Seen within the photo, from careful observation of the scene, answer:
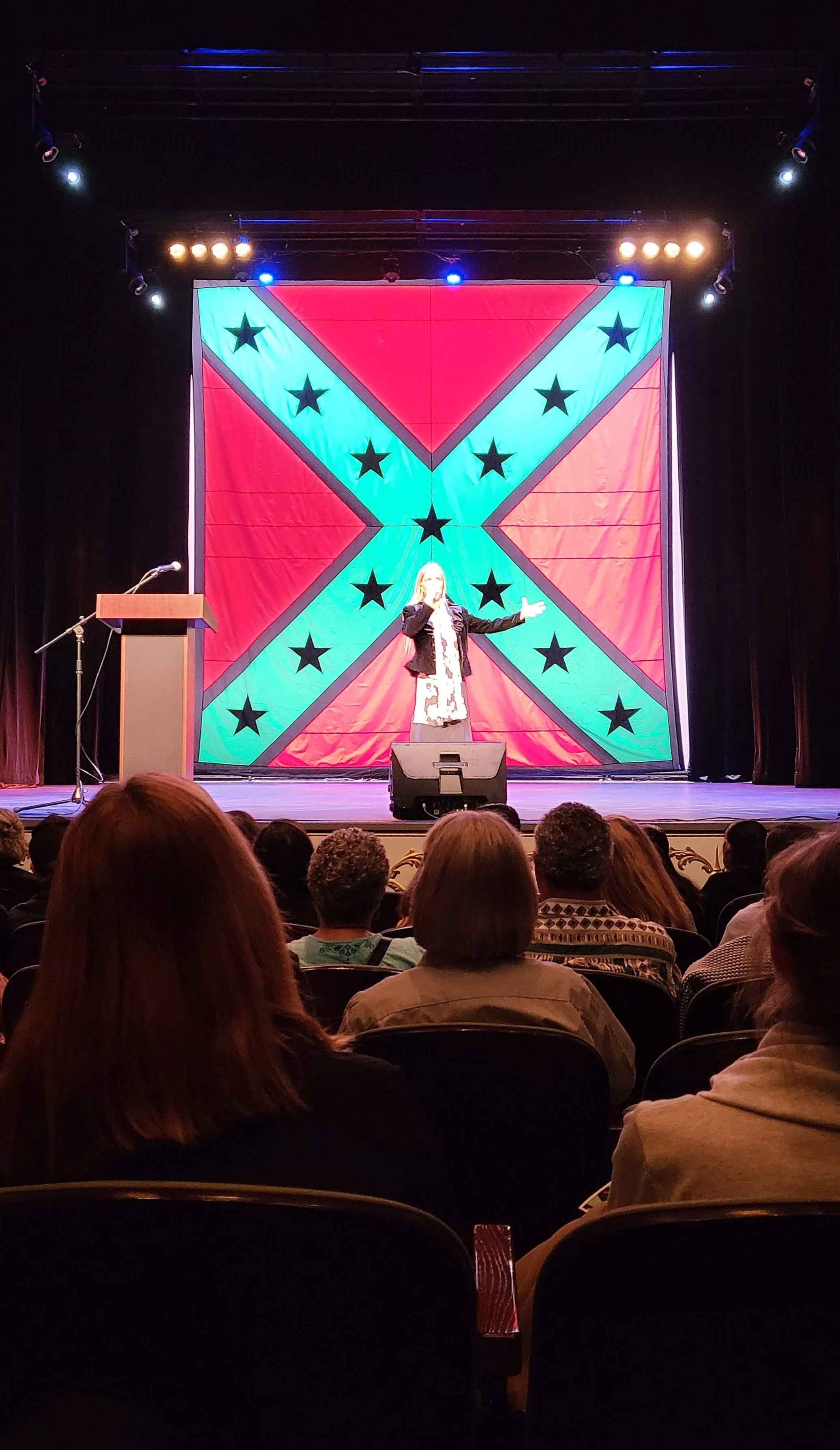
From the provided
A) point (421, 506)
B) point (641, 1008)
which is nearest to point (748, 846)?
point (641, 1008)

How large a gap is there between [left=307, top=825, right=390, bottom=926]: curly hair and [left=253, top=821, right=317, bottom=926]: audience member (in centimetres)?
76

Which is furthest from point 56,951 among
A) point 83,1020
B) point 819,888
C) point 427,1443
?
point 819,888

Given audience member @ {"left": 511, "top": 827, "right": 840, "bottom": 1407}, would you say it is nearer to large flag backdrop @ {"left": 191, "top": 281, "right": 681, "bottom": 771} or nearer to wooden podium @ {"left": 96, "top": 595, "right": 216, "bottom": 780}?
wooden podium @ {"left": 96, "top": 595, "right": 216, "bottom": 780}

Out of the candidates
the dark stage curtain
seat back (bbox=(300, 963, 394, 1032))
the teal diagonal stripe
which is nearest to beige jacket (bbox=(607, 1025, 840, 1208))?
seat back (bbox=(300, 963, 394, 1032))

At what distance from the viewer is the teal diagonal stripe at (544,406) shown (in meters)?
9.09

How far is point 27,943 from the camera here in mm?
2225

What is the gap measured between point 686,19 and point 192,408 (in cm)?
477

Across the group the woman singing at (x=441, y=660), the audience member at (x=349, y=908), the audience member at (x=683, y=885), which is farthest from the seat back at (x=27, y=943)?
the woman singing at (x=441, y=660)

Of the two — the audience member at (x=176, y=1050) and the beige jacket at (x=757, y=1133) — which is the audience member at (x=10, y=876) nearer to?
the audience member at (x=176, y=1050)

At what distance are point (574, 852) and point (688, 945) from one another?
51cm

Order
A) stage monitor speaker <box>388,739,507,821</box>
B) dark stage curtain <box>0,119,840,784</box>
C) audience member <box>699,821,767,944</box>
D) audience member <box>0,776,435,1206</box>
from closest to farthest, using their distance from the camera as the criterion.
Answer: audience member <box>0,776,435,1206</box> → audience member <box>699,821,767,944</box> → stage monitor speaker <box>388,739,507,821</box> → dark stage curtain <box>0,119,840,784</box>

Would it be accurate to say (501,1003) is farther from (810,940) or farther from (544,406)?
(544,406)

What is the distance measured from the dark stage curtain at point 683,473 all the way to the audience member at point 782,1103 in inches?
276

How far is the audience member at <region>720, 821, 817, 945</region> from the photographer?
2043mm
